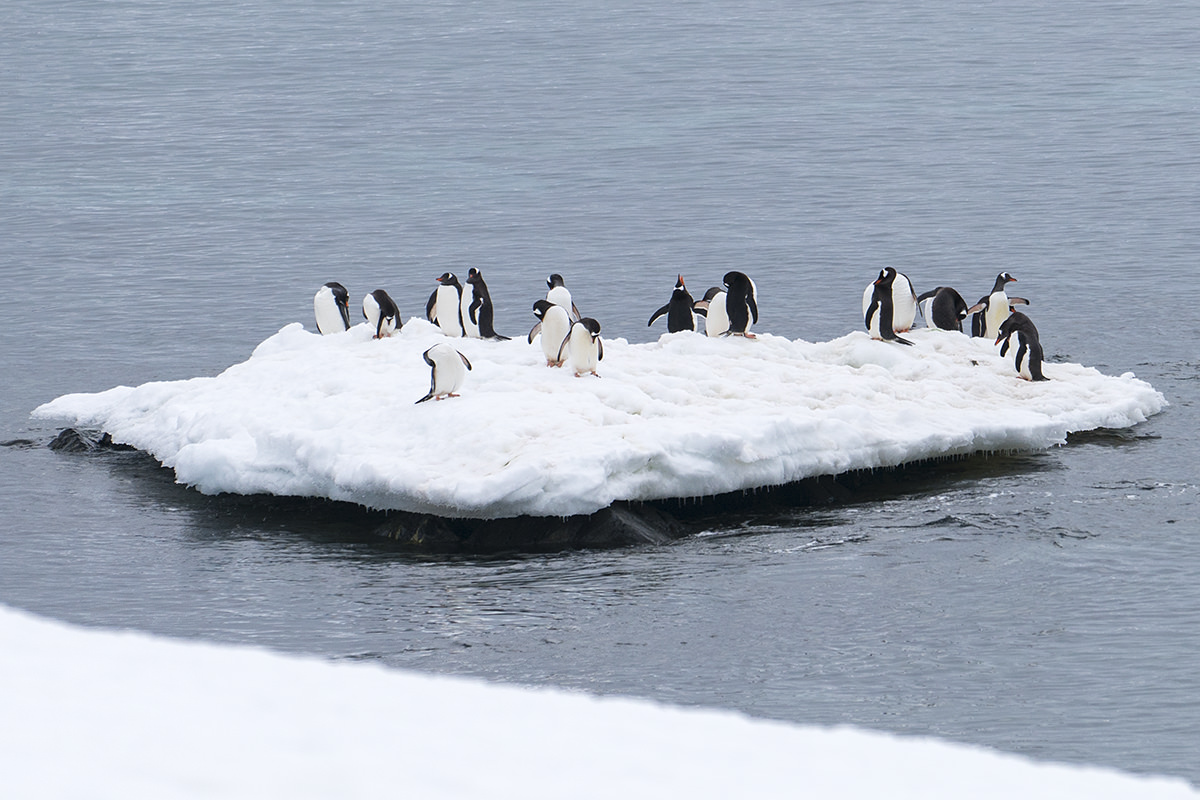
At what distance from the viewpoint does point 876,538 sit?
53.9 ft

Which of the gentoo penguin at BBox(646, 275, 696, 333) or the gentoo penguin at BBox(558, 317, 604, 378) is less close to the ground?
the gentoo penguin at BBox(646, 275, 696, 333)

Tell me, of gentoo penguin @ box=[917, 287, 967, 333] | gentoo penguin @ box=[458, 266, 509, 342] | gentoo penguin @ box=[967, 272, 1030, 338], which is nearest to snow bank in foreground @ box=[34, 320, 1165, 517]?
gentoo penguin @ box=[458, 266, 509, 342]

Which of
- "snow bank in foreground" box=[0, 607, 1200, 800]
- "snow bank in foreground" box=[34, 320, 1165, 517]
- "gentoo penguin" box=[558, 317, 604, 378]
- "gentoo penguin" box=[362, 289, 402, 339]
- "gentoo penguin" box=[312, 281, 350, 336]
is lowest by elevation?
"snow bank in foreground" box=[0, 607, 1200, 800]

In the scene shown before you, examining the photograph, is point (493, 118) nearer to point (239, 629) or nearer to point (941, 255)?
point (941, 255)

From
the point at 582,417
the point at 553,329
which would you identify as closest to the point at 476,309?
the point at 553,329

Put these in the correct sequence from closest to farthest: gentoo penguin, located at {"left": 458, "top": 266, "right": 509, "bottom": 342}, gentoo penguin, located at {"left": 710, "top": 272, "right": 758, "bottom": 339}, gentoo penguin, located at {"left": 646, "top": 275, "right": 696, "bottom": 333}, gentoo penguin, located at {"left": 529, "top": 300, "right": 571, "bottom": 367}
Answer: gentoo penguin, located at {"left": 529, "top": 300, "right": 571, "bottom": 367} < gentoo penguin, located at {"left": 710, "top": 272, "right": 758, "bottom": 339} < gentoo penguin, located at {"left": 458, "top": 266, "right": 509, "bottom": 342} < gentoo penguin, located at {"left": 646, "top": 275, "right": 696, "bottom": 333}

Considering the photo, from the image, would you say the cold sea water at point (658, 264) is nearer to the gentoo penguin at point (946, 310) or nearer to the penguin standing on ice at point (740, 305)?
the gentoo penguin at point (946, 310)

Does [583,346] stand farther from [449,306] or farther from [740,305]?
[449,306]

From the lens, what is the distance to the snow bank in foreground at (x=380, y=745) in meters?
5.82

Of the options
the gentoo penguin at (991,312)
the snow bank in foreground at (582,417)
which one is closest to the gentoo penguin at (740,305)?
the snow bank in foreground at (582,417)

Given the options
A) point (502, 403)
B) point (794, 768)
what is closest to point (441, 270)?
point (502, 403)

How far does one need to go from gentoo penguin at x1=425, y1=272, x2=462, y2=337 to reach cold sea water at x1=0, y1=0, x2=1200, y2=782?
4.65 m

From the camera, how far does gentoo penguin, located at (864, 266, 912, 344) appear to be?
72.9 ft

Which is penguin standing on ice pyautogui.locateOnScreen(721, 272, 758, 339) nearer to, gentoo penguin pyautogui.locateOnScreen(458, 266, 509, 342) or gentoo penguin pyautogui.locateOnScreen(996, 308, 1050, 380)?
gentoo penguin pyautogui.locateOnScreen(458, 266, 509, 342)
